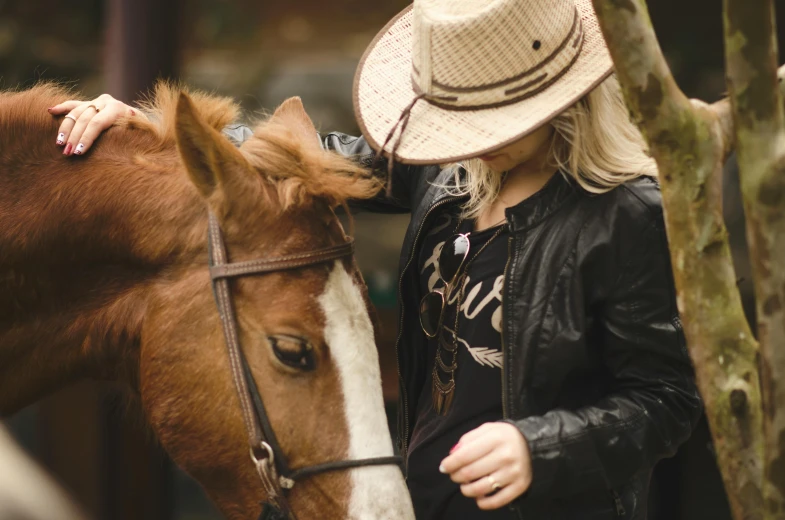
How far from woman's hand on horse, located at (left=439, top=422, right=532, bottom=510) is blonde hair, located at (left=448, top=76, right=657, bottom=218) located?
0.47 metres

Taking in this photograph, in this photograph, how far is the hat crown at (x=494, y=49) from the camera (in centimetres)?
152

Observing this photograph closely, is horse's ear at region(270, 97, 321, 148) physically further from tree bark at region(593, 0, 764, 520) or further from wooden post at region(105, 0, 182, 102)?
wooden post at region(105, 0, 182, 102)

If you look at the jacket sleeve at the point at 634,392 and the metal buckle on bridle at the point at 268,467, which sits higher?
the jacket sleeve at the point at 634,392

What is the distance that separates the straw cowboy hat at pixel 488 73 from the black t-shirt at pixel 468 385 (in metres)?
0.26

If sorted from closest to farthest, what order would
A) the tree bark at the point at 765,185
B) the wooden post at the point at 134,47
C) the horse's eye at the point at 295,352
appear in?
the tree bark at the point at 765,185
the horse's eye at the point at 295,352
the wooden post at the point at 134,47

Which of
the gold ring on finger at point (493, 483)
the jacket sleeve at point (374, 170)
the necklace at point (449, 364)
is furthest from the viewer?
the jacket sleeve at point (374, 170)

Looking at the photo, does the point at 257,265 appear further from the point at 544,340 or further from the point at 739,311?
the point at 739,311

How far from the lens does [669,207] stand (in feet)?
3.67

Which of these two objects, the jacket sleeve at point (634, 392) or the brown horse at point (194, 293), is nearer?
the jacket sleeve at point (634, 392)

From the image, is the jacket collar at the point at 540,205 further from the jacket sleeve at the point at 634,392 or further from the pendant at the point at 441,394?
the pendant at the point at 441,394

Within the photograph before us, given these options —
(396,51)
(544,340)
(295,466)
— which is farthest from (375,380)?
(396,51)

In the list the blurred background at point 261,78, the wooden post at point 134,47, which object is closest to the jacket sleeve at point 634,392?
the wooden post at point 134,47

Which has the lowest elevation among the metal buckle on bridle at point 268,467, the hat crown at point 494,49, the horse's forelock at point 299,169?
the metal buckle on bridle at point 268,467

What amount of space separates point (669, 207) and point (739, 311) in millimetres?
152
